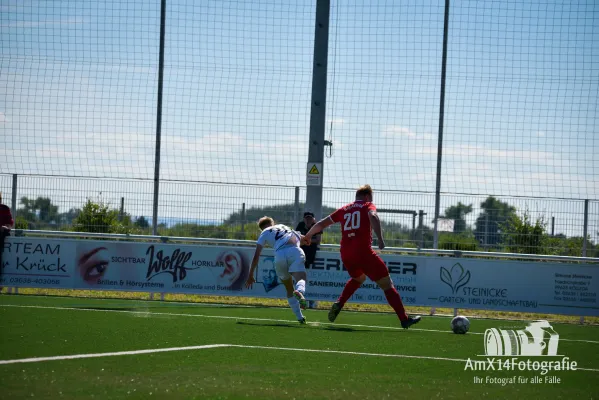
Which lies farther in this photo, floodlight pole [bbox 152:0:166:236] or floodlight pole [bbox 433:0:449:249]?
floodlight pole [bbox 152:0:166:236]

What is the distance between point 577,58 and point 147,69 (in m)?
9.51

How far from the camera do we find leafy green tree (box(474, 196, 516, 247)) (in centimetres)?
1731

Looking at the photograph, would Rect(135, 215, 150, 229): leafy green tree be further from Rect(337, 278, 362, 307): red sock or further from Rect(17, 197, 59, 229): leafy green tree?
Rect(337, 278, 362, 307): red sock

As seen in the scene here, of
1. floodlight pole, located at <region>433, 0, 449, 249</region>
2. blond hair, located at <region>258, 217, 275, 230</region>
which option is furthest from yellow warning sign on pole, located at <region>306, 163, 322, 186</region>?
blond hair, located at <region>258, 217, 275, 230</region>

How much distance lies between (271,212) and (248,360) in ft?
34.3

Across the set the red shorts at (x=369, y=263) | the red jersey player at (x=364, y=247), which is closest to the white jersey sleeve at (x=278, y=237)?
the red jersey player at (x=364, y=247)

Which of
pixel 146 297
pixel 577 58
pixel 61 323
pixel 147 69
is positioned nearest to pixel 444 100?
pixel 577 58

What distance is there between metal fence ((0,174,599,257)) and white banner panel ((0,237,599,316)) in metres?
0.57

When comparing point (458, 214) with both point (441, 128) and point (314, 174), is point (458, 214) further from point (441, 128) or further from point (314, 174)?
point (314, 174)

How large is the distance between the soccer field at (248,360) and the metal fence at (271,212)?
191 inches

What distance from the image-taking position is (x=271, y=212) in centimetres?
1828

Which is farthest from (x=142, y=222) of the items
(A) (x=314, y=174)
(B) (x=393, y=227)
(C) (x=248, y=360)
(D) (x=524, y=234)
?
(C) (x=248, y=360)

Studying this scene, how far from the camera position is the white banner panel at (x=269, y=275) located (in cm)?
1705

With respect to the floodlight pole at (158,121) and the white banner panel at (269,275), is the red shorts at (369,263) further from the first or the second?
Answer: the floodlight pole at (158,121)
